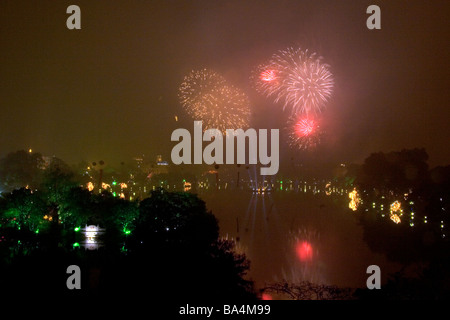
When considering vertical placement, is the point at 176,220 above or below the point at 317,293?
above

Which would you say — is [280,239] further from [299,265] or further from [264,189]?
[264,189]

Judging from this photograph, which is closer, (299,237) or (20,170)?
(299,237)

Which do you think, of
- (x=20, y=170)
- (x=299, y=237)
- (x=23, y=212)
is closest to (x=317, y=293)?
(x=23, y=212)

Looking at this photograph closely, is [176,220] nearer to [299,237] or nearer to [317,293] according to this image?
[317,293]

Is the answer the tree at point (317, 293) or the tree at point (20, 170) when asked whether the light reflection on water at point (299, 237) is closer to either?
the tree at point (317, 293)

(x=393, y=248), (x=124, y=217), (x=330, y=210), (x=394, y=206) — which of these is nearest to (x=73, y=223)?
(x=124, y=217)

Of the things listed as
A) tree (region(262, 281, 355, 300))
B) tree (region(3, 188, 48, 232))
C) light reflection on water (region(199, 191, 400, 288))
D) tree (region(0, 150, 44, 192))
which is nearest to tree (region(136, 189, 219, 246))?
tree (region(262, 281, 355, 300))

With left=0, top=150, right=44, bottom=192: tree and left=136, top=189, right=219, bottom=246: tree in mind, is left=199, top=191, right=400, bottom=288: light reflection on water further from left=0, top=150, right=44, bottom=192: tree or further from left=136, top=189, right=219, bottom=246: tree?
left=0, top=150, right=44, bottom=192: tree

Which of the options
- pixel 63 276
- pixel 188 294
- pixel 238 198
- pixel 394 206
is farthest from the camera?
pixel 238 198
